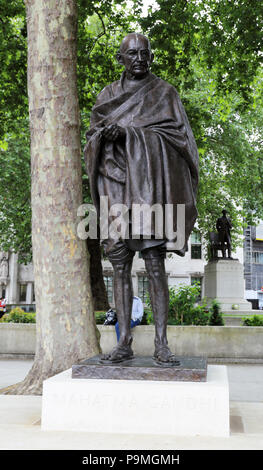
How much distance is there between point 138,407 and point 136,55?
2799mm

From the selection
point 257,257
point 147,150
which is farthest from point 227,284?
point 257,257

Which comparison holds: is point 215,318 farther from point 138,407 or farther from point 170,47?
point 138,407

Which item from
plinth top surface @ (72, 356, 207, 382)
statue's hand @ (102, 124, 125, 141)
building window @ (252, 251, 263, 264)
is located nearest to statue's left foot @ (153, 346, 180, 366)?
plinth top surface @ (72, 356, 207, 382)

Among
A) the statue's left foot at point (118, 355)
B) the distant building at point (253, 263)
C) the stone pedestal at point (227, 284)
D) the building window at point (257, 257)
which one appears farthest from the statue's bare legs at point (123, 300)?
the building window at point (257, 257)

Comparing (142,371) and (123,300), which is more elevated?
(123,300)

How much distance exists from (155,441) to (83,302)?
3293 millimetres

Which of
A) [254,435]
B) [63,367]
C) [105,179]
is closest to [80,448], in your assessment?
[254,435]

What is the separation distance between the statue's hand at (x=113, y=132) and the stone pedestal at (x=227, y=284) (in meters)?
19.0

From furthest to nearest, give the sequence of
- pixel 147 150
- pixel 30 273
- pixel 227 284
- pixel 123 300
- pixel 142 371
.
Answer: pixel 30 273 < pixel 227 284 < pixel 123 300 < pixel 147 150 < pixel 142 371

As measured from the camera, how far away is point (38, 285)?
6.04 metres

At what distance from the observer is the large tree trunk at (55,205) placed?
600cm

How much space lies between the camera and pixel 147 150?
3.79 meters

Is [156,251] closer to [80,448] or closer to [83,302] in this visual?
[80,448]

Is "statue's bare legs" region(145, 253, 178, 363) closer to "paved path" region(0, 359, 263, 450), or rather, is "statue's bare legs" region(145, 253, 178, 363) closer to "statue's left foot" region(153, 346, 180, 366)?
"statue's left foot" region(153, 346, 180, 366)
